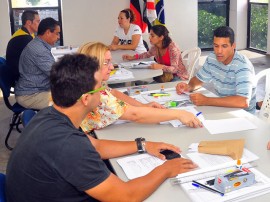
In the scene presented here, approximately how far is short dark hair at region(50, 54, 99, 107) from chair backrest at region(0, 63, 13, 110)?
2221 millimetres

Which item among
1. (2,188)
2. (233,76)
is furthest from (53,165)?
(233,76)

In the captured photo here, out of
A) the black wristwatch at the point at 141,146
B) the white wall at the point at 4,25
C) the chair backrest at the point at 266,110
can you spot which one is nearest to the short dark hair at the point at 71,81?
the black wristwatch at the point at 141,146

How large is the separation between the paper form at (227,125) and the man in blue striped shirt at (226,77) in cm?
27

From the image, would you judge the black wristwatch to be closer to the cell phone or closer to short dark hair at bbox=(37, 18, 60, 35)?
the cell phone

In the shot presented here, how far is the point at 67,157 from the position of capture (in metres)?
1.29

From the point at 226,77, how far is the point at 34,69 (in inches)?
72.7

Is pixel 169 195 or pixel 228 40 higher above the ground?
pixel 228 40

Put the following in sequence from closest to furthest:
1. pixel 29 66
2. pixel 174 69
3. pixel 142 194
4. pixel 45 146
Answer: pixel 45 146 < pixel 142 194 < pixel 29 66 < pixel 174 69

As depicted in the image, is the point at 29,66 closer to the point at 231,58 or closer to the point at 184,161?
the point at 231,58

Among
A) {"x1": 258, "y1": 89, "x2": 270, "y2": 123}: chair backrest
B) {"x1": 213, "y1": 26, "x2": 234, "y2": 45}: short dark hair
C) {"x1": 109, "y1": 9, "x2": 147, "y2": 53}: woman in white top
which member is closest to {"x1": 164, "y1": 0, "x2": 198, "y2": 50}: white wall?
{"x1": 109, "y1": 9, "x2": 147, "y2": 53}: woman in white top

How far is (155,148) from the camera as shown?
1811 mm

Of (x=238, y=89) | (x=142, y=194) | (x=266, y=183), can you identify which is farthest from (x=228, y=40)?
(x=142, y=194)

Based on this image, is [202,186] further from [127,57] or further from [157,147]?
[127,57]

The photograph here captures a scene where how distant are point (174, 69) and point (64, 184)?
8.86ft
